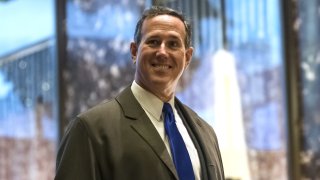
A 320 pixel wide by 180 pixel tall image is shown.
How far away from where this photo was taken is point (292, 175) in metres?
4.50

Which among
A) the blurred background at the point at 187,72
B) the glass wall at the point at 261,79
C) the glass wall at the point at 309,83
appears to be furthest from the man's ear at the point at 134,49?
the glass wall at the point at 309,83

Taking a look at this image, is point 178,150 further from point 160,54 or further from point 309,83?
point 309,83

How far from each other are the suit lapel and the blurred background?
9.56ft

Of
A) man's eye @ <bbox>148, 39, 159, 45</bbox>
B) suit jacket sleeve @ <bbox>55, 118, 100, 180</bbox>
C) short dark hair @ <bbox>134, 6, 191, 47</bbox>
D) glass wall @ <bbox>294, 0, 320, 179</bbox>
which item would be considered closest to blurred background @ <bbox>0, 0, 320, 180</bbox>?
glass wall @ <bbox>294, 0, 320, 179</bbox>

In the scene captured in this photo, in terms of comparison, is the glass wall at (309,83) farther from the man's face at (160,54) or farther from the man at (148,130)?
the man's face at (160,54)

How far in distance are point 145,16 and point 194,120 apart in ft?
1.24

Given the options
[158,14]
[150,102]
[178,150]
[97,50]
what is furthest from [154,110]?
[97,50]

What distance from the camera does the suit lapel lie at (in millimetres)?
1508

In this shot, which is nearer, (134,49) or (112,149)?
(112,149)

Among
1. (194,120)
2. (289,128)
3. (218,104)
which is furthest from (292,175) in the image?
(194,120)

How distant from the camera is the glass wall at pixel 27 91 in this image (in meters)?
4.60

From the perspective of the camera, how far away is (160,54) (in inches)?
62.5

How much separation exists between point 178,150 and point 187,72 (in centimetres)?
320

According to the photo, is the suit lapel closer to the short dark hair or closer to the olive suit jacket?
the olive suit jacket
